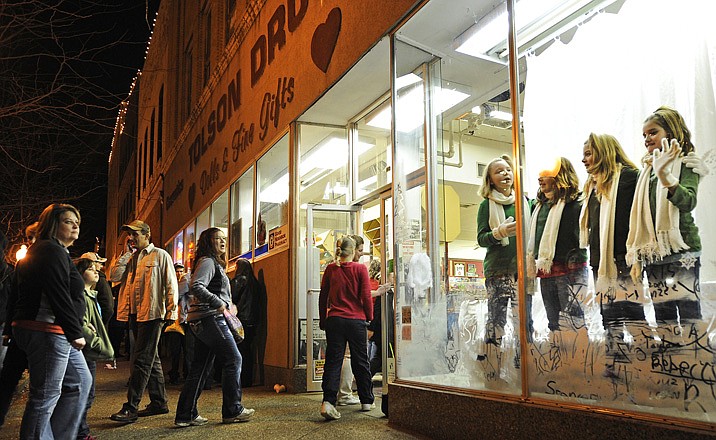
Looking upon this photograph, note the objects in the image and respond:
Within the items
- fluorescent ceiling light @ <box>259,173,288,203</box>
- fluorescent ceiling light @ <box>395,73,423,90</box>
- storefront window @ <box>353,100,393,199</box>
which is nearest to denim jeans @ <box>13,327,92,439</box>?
fluorescent ceiling light @ <box>395,73,423,90</box>

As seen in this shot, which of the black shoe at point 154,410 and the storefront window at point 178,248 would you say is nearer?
the black shoe at point 154,410

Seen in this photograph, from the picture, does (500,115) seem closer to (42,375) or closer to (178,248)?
(42,375)

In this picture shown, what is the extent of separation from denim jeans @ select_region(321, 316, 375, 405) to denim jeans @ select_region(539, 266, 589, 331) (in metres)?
2.28

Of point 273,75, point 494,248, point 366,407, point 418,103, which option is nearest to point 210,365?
point 366,407

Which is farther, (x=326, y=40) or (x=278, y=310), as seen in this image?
(x=278, y=310)

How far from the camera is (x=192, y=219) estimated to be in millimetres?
16141

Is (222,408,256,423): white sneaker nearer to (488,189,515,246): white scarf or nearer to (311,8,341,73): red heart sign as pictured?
(488,189,515,246): white scarf

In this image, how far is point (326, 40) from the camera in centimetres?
781

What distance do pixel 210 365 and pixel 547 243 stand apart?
10.5 feet

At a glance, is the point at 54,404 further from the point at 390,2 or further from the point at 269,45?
the point at 269,45

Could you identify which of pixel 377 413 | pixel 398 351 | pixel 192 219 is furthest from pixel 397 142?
pixel 192 219

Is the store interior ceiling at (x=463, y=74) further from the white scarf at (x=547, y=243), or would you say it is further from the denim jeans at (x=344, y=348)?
the denim jeans at (x=344, y=348)

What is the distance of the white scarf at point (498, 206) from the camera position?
16.7 feet

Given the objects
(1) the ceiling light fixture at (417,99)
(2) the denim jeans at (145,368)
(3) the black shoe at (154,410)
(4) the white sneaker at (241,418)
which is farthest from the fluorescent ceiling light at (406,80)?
(3) the black shoe at (154,410)
